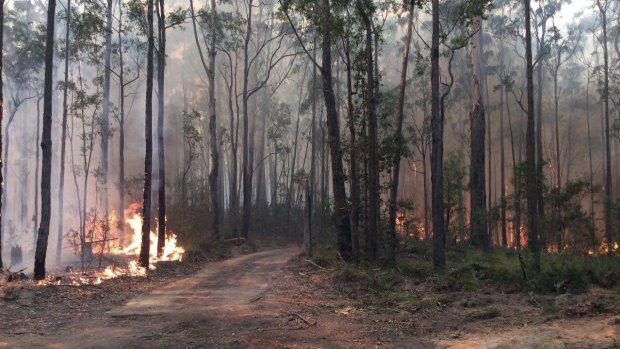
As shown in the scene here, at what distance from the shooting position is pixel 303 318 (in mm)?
7832

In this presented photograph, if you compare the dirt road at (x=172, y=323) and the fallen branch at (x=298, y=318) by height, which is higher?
the fallen branch at (x=298, y=318)

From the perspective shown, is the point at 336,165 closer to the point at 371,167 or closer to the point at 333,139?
the point at 333,139

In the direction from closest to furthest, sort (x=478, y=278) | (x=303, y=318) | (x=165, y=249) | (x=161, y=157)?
(x=303, y=318) < (x=478, y=278) < (x=161, y=157) < (x=165, y=249)

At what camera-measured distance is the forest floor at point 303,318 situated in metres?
6.45

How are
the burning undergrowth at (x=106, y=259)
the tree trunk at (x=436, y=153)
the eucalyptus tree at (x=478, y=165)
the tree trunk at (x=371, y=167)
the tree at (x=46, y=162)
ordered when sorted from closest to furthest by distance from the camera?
the tree trunk at (x=436, y=153) → the tree at (x=46, y=162) → the burning undergrowth at (x=106, y=259) → the tree trunk at (x=371, y=167) → the eucalyptus tree at (x=478, y=165)

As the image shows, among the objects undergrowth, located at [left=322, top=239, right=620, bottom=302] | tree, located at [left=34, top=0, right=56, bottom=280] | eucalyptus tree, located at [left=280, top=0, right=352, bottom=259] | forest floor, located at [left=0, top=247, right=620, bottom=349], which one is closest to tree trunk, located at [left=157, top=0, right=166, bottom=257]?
tree, located at [left=34, top=0, right=56, bottom=280]

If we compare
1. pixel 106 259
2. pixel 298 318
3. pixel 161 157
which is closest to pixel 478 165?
pixel 161 157

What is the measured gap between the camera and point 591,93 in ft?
157

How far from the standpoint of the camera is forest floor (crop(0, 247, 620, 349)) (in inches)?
254

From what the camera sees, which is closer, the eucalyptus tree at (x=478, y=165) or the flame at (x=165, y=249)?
the flame at (x=165, y=249)

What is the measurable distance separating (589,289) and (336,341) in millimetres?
5233

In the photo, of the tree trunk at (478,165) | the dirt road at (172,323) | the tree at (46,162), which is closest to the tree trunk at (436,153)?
the dirt road at (172,323)

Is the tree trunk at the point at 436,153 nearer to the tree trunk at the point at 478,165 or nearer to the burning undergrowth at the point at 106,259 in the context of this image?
the burning undergrowth at the point at 106,259

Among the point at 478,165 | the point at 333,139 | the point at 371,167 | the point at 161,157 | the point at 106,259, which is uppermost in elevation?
the point at 333,139
